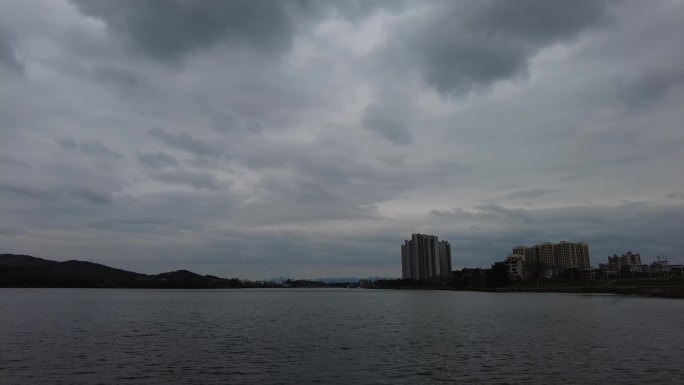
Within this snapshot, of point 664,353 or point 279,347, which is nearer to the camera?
point 664,353

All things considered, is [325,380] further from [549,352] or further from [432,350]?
[549,352]

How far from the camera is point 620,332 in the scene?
201ft

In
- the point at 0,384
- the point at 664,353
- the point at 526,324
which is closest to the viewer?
the point at 0,384

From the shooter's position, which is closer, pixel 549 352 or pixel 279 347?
pixel 549 352

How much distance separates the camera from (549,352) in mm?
45938

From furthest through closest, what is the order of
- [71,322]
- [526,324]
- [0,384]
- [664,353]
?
1. [71,322]
2. [526,324]
3. [664,353]
4. [0,384]

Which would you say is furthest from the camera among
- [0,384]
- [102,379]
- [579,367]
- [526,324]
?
[526,324]

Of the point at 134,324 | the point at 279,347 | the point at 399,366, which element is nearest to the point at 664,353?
the point at 399,366

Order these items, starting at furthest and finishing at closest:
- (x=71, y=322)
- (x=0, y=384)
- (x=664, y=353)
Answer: (x=71, y=322), (x=664, y=353), (x=0, y=384)

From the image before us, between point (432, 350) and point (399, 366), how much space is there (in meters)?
9.73

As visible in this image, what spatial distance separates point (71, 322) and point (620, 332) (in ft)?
270

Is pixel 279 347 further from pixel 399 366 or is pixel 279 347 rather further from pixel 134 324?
pixel 134 324

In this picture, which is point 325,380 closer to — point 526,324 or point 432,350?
point 432,350

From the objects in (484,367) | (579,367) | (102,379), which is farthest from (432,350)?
(102,379)
